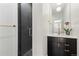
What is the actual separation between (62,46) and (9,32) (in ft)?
4.58

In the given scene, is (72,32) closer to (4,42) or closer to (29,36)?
(29,36)

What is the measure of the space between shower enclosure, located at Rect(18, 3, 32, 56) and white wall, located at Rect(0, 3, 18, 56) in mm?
118

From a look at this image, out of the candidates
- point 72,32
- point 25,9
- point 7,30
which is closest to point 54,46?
point 72,32

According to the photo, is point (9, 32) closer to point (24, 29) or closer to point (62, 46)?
point (24, 29)

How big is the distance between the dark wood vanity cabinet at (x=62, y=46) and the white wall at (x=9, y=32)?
902 millimetres

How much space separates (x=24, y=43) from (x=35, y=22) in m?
0.57

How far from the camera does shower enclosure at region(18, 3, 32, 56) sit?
1780mm

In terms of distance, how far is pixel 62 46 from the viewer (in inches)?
97.3

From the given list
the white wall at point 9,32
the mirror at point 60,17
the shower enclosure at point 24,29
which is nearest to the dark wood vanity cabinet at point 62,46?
the mirror at point 60,17

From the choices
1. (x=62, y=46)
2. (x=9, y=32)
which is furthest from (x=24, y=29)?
(x=62, y=46)

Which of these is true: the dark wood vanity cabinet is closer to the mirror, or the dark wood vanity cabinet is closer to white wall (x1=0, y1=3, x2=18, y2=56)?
the mirror

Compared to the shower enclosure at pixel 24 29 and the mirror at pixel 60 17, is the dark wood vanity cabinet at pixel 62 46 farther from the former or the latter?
the shower enclosure at pixel 24 29

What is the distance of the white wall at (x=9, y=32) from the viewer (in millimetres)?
1477

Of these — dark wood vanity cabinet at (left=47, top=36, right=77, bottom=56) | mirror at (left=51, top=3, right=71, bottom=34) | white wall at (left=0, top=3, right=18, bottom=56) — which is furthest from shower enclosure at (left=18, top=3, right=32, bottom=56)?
mirror at (left=51, top=3, right=71, bottom=34)
